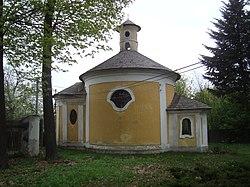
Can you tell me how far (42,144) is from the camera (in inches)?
776

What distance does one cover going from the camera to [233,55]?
23438mm

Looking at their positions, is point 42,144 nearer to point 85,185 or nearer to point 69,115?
point 69,115

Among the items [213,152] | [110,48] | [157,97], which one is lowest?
[213,152]

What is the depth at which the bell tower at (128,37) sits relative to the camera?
2020cm

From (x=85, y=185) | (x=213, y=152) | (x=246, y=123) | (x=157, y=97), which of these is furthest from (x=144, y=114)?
(x=246, y=123)

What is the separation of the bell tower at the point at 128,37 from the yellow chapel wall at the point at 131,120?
500 cm

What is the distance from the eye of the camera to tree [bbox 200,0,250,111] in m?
23.5

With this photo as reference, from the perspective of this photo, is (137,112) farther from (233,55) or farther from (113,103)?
(233,55)

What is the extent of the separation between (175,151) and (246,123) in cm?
1028

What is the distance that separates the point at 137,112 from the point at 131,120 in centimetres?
60

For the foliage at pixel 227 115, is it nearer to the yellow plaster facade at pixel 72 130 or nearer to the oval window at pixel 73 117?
the oval window at pixel 73 117

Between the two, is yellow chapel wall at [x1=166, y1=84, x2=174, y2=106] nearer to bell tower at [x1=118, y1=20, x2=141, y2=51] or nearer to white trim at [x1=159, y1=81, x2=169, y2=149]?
white trim at [x1=159, y1=81, x2=169, y2=149]

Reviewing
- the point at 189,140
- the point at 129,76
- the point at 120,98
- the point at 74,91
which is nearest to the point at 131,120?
the point at 120,98

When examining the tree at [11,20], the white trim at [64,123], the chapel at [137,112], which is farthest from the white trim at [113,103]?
the tree at [11,20]
